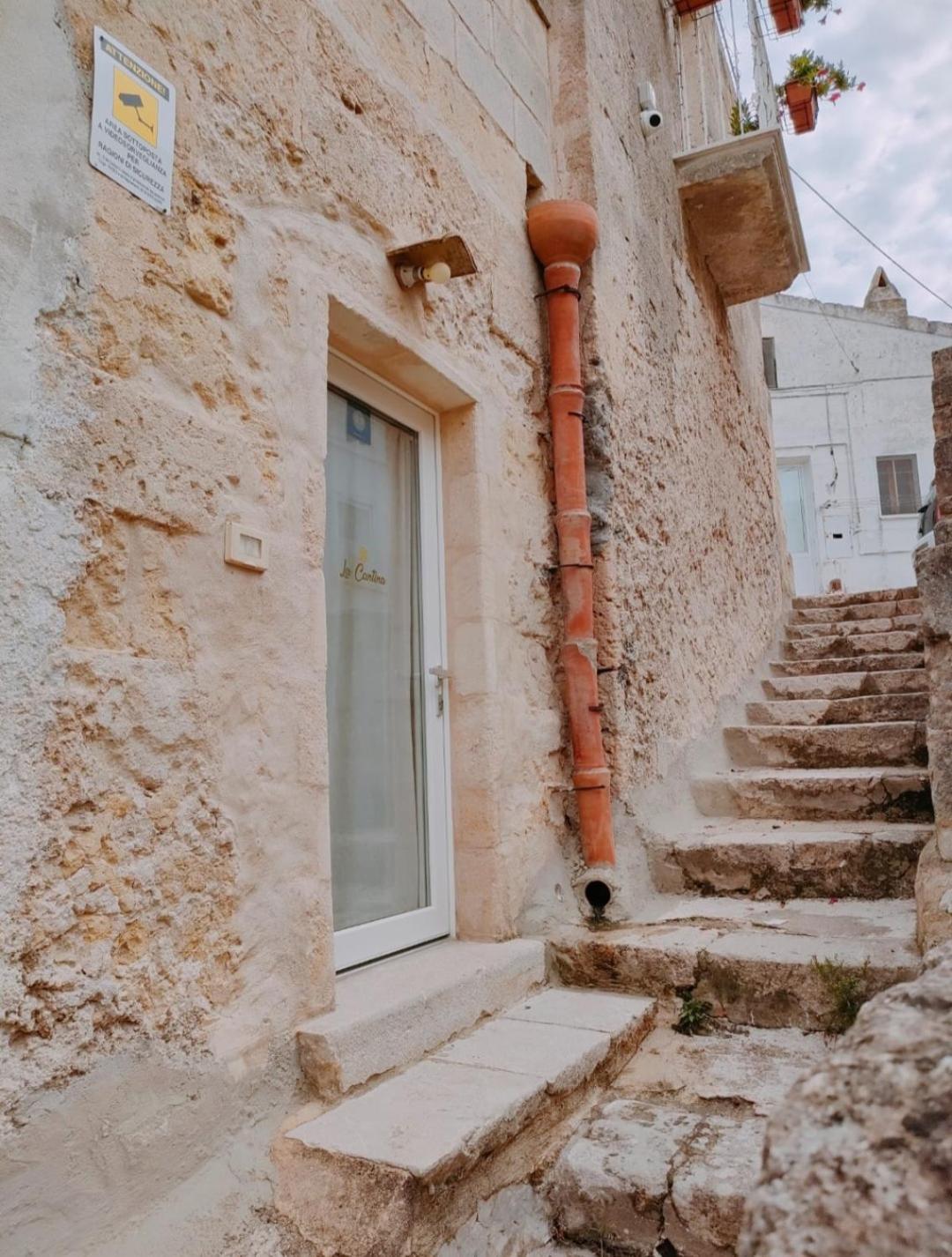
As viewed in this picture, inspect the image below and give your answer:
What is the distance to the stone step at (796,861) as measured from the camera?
3459mm

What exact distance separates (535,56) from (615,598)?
2528mm

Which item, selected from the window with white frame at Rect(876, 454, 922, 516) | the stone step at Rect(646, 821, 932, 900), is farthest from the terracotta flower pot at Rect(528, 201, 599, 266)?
the window with white frame at Rect(876, 454, 922, 516)

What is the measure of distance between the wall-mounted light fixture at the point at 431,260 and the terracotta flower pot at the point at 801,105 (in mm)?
6389

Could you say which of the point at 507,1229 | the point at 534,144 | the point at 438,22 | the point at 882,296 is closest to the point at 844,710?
the point at 534,144

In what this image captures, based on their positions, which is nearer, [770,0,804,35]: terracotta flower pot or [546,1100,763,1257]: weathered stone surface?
[546,1100,763,1257]: weathered stone surface

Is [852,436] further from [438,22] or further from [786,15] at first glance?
[438,22]

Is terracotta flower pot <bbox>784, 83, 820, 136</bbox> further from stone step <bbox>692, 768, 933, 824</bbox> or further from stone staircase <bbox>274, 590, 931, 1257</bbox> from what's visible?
stone step <bbox>692, 768, 933, 824</bbox>

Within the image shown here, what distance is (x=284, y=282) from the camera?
2355mm

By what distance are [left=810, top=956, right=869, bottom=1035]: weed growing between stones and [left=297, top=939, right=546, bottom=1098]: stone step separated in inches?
35.8

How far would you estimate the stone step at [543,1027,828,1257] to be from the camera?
1.91 meters

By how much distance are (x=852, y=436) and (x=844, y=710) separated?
10701mm

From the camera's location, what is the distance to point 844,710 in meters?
5.07

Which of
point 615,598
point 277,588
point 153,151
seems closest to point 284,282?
point 153,151

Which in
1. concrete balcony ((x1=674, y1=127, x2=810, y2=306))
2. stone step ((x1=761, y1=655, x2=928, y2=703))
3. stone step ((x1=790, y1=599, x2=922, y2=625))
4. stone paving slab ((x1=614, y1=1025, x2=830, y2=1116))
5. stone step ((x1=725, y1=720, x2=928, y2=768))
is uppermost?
concrete balcony ((x1=674, y1=127, x2=810, y2=306))
